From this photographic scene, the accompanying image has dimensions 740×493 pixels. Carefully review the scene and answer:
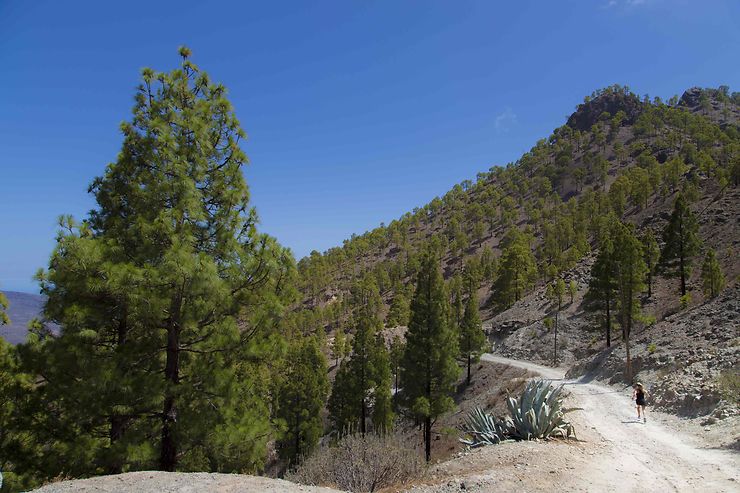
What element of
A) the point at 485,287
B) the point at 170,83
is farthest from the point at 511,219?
the point at 170,83

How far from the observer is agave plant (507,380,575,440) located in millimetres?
9695

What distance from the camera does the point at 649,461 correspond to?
927 centimetres

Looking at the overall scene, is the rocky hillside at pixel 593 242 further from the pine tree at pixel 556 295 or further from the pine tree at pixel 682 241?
A: the pine tree at pixel 682 241

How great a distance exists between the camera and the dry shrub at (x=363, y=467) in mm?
7336

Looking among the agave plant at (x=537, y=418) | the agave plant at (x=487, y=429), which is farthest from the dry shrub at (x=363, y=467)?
the agave plant at (x=537, y=418)

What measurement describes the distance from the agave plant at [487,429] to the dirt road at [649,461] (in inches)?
82.6

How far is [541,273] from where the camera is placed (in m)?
75.3

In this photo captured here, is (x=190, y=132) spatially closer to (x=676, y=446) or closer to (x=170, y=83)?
(x=170, y=83)

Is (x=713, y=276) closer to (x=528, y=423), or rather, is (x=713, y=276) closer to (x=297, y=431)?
(x=528, y=423)

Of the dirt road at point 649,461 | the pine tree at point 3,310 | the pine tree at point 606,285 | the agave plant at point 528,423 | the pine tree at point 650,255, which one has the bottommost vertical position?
the dirt road at point 649,461

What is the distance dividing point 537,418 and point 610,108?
22019cm

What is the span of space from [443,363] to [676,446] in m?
13.7

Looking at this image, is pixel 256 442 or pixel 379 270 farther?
pixel 379 270

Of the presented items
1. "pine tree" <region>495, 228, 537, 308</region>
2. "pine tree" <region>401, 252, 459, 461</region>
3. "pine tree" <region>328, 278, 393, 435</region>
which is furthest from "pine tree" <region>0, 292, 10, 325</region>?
"pine tree" <region>495, 228, 537, 308</region>
